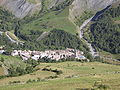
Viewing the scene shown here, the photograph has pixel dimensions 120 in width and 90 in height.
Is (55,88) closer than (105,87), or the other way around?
(105,87)

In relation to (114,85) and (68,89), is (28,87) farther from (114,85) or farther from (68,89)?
(114,85)

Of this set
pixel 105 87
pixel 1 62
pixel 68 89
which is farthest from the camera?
pixel 1 62

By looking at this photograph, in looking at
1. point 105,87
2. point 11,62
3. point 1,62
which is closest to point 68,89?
point 105,87

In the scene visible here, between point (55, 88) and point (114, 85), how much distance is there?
399 inches

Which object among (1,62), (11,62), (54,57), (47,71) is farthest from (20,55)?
(47,71)

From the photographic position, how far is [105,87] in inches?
1747

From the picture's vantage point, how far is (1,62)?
139125mm

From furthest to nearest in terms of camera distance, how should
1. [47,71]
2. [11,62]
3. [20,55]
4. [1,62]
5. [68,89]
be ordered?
[20,55] < [11,62] < [1,62] < [47,71] < [68,89]

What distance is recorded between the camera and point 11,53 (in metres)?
200

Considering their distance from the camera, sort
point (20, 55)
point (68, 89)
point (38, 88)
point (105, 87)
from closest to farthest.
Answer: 1. point (105, 87)
2. point (68, 89)
3. point (38, 88)
4. point (20, 55)

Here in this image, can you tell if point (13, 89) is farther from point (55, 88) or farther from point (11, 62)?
point (11, 62)

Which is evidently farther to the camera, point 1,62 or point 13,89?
point 1,62

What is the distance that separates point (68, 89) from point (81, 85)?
3567 millimetres

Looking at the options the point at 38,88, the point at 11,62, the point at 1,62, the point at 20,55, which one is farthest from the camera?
the point at 20,55
